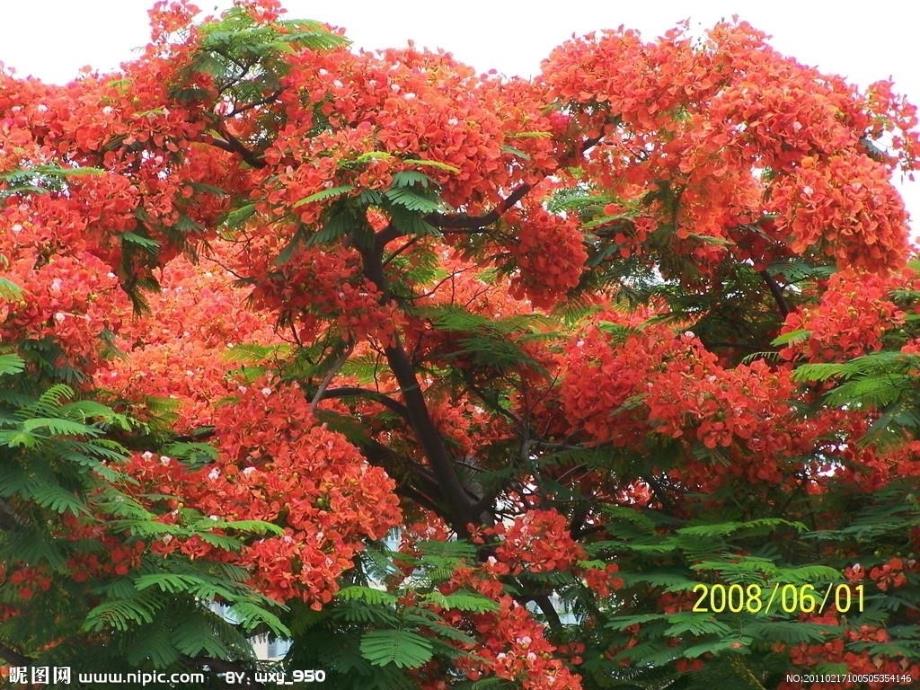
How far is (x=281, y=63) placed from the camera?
7797 mm

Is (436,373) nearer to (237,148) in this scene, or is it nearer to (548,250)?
(548,250)

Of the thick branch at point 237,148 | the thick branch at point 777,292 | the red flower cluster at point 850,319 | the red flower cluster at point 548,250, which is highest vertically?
the thick branch at point 777,292

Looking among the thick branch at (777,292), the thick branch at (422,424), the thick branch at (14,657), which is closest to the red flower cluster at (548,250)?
the thick branch at (422,424)

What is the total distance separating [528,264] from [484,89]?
3.99 ft

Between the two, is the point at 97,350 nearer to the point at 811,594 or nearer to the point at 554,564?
the point at 554,564
